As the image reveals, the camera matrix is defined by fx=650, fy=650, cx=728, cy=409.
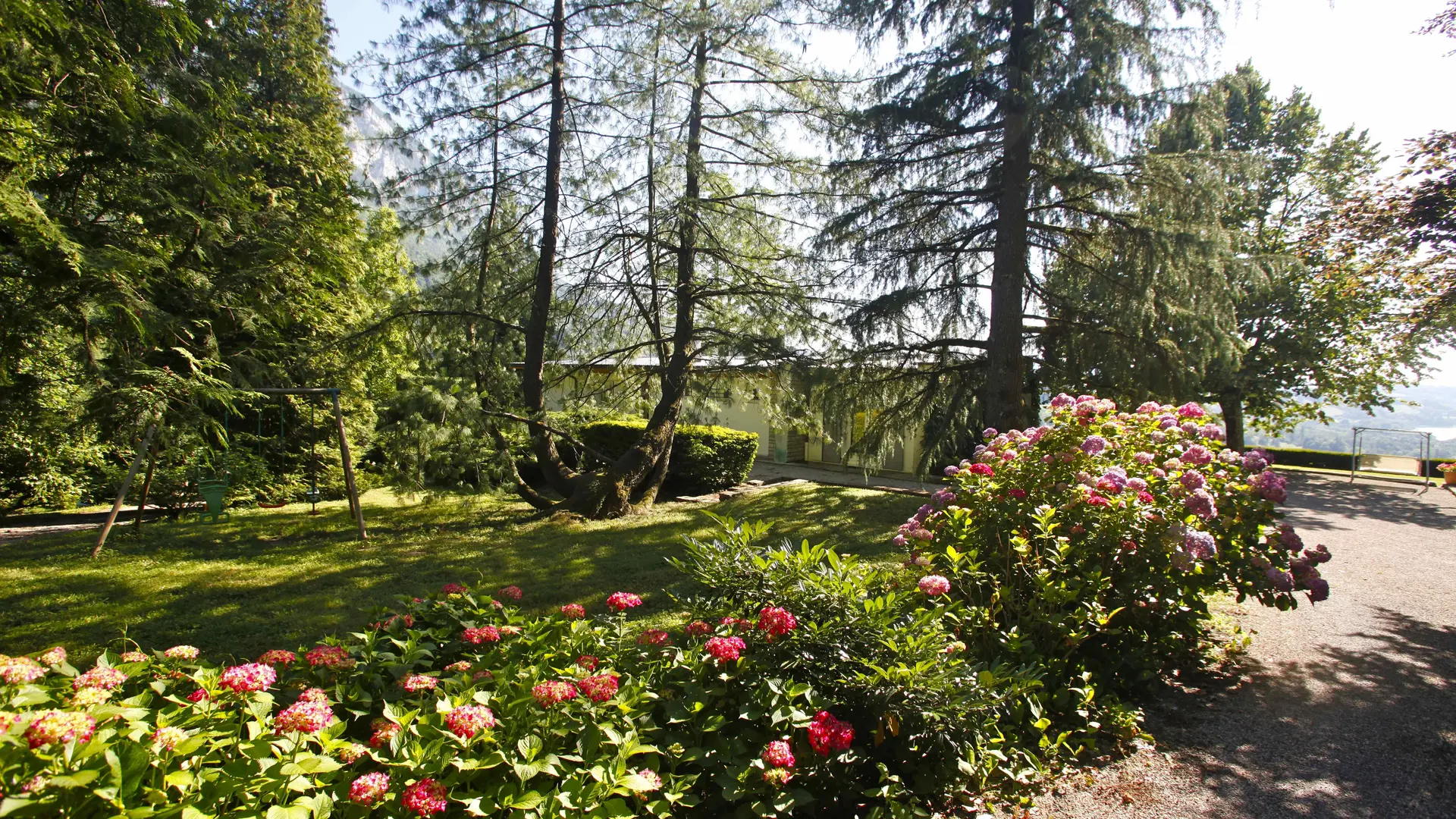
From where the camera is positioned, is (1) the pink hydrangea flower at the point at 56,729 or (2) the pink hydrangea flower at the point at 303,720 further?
(2) the pink hydrangea flower at the point at 303,720

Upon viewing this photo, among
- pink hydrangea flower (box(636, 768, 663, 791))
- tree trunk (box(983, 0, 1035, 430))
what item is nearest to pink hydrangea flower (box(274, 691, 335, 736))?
pink hydrangea flower (box(636, 768, 663, 791))

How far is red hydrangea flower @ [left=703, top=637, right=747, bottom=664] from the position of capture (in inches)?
92.6

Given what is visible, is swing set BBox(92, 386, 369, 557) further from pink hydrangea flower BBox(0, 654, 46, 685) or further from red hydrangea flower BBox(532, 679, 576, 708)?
red hydrangea flower BBox(532, 679, 576, 708)

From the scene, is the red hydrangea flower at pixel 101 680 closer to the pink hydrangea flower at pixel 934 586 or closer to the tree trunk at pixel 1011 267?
the pink hydrangea flower at pixel 934 586

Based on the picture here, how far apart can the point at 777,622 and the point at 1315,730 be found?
3009 mm

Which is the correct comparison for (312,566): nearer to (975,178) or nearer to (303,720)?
(303,720)

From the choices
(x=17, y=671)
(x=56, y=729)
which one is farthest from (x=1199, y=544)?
→ (x=17, y=671)

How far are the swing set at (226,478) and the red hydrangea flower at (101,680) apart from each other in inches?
206

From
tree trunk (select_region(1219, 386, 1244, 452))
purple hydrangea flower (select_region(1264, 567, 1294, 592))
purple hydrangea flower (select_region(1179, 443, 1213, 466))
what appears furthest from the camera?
tree trunk (select_region(1219, 386, 1244, 452))

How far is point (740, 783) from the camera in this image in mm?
2129

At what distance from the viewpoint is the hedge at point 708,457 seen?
11.9 meters

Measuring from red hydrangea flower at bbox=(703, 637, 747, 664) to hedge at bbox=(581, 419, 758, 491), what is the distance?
8977 millimetres

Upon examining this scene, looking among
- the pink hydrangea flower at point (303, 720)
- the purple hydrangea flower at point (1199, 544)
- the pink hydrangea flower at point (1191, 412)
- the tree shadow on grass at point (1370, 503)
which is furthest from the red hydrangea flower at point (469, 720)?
the tree shadow on grass at point (1370, 503)

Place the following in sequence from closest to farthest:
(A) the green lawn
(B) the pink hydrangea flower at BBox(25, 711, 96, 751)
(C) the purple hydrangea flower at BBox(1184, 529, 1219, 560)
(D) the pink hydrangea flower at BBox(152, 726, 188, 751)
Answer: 1. (B) the pink hydrangea flower at BBox(25, 711, 96, 751)
2. (D) the pink hydrangea flower at BBox(152, 726, 188, 751)
3. (C) the purple hydrangea flower at BBox(1184, 529, 1219, 560)
4. (A) the green lawn
